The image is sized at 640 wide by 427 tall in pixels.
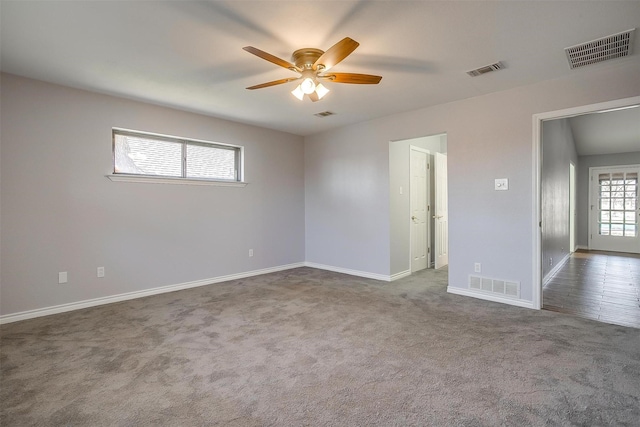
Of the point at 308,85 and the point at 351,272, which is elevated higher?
the point at 308,85

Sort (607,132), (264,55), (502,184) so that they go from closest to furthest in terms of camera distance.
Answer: (264,55) < (502,184) < (607,132)

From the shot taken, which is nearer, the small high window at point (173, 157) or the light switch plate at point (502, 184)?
the light switch plate at point (502, 184)

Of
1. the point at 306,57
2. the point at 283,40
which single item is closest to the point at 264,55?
the point at 283,40

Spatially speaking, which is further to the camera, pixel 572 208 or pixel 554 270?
pixel 572 208

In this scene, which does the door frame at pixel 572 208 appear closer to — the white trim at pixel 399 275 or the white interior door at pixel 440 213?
the white interior door at pixel 440 213

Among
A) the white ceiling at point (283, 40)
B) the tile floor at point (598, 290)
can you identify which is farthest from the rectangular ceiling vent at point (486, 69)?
the tile floor at point (598, 290)

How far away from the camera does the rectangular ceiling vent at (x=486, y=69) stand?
299cm

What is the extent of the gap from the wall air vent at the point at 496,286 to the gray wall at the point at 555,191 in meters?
0.78

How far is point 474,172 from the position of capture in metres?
3.95

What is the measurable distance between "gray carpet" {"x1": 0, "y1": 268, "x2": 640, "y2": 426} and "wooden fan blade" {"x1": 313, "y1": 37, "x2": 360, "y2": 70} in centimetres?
225

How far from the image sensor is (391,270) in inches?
191

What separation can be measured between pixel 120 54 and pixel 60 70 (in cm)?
86

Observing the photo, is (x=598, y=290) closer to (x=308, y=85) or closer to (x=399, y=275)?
(x=399, y=275)

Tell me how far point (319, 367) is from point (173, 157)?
3.60 m
